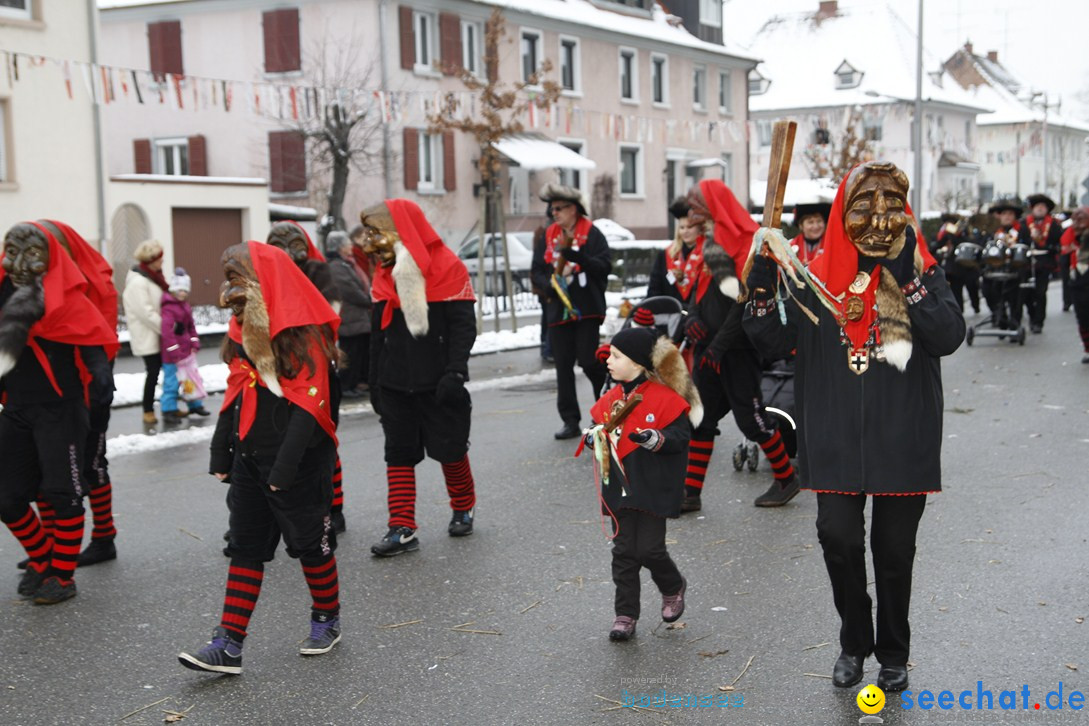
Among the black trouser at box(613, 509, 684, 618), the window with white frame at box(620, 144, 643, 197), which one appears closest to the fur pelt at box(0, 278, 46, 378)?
the black trouser at box(613, 509, 684, 618)

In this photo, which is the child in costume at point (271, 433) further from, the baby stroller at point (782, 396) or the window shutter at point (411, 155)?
the window shutter at point (411, 155)

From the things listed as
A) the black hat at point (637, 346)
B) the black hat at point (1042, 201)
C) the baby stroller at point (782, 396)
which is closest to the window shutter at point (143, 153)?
the black hat at point (1042, 201)

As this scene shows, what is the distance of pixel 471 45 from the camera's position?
122 ft

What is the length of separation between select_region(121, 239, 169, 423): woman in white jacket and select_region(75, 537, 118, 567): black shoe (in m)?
5.10

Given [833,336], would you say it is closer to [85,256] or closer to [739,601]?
[739,601]

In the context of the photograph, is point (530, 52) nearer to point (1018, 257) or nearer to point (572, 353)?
point (1018, 257)

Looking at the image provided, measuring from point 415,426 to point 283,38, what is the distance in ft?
97.7

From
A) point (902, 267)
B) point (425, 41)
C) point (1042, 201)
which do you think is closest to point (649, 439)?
point (902, 267)

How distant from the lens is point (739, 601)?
5660 millimetres

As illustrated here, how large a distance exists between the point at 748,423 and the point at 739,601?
1.95 m

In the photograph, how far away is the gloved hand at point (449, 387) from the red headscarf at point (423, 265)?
409 mm

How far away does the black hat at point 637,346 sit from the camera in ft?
16.6

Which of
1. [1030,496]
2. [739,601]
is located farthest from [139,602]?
[1030,496]

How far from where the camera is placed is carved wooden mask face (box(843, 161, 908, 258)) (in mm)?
4086
